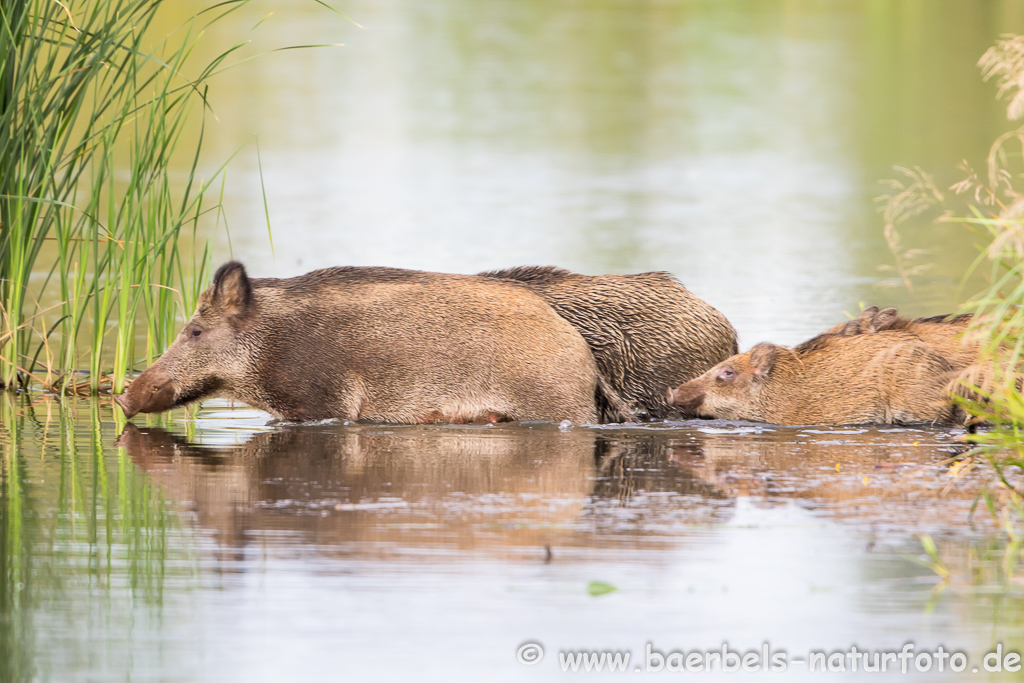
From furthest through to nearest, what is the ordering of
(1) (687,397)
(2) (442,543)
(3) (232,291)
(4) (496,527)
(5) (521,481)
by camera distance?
(1) (687,397)
(3) (232,291)
(5) (521,481)
(4) (496,527)
(2) (442,543)

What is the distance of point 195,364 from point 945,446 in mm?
4062

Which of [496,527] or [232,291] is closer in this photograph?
[496,527]

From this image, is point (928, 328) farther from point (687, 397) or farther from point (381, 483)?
point (381, 483)

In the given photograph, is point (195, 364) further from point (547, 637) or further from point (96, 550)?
point (547, 637)

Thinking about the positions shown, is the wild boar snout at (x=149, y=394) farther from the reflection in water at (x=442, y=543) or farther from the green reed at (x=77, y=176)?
the green reed at (x=77, y=176)

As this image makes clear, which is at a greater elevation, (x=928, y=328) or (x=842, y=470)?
(x=928, y=328)

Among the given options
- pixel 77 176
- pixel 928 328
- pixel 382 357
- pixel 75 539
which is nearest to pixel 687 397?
pixel 928 328

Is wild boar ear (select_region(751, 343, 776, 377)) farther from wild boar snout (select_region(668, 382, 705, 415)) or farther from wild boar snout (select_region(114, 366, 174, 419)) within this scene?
wild boar snout (select_region(114, 366, 174, 419))

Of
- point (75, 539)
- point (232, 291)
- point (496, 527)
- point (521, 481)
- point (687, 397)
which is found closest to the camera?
point (75, 539)

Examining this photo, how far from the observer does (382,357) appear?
9.06 metres

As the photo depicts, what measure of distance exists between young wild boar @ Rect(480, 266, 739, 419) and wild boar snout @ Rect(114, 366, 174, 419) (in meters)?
1.96

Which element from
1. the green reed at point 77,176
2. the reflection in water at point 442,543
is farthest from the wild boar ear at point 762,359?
the green reed at point 77,176

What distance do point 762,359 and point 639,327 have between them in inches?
28.6

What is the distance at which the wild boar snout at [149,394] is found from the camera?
9102 millimetres
